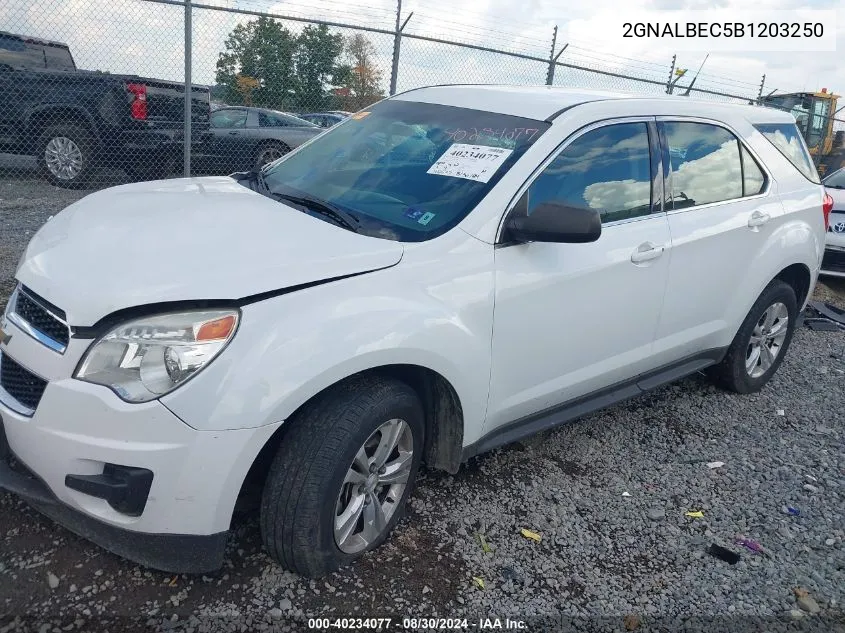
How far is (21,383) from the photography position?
2.29 meters

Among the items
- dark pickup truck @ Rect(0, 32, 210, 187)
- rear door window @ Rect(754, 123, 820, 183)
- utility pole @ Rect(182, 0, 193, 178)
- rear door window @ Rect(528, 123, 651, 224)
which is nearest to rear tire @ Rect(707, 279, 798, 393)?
rear door window @ Rect(754, 123, 820, 183)

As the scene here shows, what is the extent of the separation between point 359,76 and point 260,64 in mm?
1486

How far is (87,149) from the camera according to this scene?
859cm

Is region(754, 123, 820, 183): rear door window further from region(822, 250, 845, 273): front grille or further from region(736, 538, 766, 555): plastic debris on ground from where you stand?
region(822, 250, 845, 273): front grille

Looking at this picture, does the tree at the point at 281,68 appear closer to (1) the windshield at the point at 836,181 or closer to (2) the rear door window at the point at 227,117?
(2) the rear door window at the point at 227,117

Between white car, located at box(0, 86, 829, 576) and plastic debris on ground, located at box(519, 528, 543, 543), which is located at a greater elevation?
white car, located at box(0, 86, 829, 576)

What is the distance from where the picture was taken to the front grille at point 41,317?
7.21 feet

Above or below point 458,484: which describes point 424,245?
above

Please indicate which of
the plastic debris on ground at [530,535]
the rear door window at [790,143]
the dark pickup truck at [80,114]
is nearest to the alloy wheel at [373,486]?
the plastic debris on ground at [530,535]

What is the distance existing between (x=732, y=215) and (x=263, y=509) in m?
2.96

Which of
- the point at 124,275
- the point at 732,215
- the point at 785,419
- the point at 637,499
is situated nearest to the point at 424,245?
the point at 124,275

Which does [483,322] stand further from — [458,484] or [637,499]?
[637,499]

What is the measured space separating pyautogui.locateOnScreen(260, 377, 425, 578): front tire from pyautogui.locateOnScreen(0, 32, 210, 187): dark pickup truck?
696cm

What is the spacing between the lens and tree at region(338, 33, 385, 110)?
28.9 feet
